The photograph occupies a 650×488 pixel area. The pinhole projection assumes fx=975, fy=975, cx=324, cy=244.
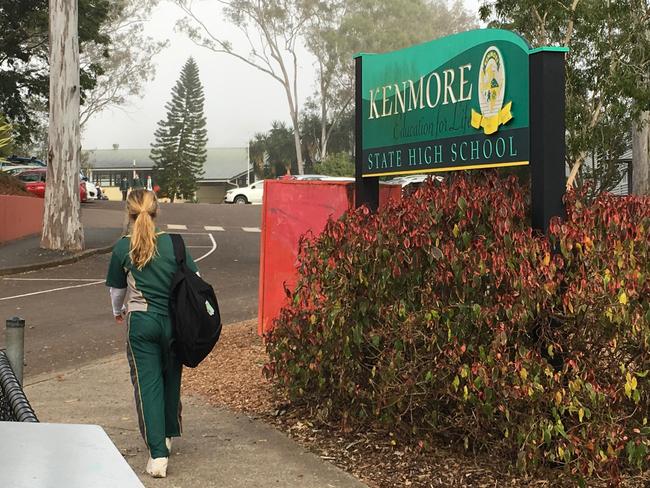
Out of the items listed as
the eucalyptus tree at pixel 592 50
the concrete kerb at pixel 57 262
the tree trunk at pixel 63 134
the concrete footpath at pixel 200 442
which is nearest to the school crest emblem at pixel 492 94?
the concrete footpath at pixel 200 442

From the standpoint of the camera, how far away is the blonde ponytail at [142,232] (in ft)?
19.0

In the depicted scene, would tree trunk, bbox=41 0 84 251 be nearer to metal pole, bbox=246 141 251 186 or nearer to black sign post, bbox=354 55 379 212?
black sign post, bbox=354 55 379 212

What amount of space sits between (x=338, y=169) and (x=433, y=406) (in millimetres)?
63770

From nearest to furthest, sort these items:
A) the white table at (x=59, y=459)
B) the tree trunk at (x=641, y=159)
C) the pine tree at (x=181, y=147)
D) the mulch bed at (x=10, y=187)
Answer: the white table at (x=59, y=459) → the tree trunk at (x=641, y=159) → the mulch bed at (x=10, y=187) → the pine tree at (x=181, y=147)

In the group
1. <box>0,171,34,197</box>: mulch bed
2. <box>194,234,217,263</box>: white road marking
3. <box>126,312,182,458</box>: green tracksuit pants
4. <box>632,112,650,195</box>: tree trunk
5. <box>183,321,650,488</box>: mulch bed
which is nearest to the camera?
<box>183,321,650,488</box>: mulch bed

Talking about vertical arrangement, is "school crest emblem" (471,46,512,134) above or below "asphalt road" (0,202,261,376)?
above

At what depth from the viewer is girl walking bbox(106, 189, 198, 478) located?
228 inches

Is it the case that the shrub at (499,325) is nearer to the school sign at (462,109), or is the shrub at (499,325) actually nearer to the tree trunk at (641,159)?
the school sign at (462,109)

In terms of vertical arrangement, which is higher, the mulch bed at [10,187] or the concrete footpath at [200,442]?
the mulch bed at [10,187]

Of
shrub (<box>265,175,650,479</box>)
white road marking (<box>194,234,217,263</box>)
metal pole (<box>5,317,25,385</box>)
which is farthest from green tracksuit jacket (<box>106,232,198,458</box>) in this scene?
white road marking (<box>194,234,217,263</box>)

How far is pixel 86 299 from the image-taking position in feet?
51.6

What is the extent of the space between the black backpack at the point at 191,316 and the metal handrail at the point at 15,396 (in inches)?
78.8

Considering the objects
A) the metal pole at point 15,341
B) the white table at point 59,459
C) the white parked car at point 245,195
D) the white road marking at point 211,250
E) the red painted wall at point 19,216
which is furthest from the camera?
the white parked car at point 245,195

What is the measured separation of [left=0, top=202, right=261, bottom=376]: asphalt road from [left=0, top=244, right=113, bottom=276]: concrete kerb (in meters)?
0.21
